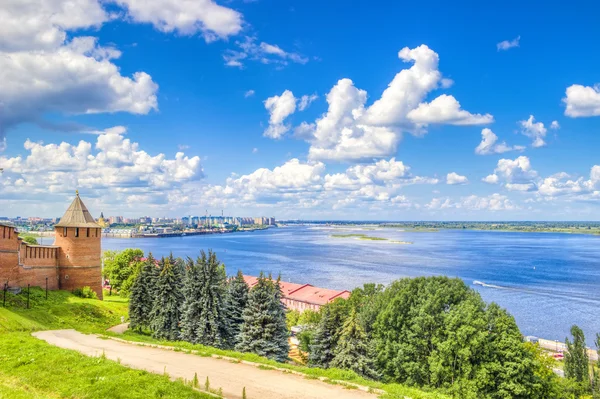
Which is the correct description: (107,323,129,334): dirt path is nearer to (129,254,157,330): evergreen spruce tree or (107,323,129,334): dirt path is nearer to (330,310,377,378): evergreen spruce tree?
(129,254,157,330): evergreen spruce tree

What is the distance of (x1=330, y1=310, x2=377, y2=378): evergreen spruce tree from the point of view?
838 inches

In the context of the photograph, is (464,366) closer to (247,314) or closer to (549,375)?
(549,375)

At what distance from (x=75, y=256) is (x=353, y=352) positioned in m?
25.5

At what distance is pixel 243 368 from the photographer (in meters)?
16.2

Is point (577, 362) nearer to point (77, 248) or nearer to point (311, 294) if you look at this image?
point (311, 294)

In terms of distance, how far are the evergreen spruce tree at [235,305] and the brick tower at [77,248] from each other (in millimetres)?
15738

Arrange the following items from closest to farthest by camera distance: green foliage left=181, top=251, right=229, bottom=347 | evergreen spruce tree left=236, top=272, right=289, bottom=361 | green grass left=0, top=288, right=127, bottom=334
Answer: green grass left=0, top=288, right=127, bottom=334
evergreen spruce tree left=236, top=272, right=289, bottom=361
green foliage left=181, top=251, right=229, bottom=347

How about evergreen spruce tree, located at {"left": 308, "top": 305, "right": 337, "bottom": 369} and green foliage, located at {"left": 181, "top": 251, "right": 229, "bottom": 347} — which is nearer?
evergreen spruce tree, located at {"left": 308, "top": 305, "right": 337, "bottom": 369}

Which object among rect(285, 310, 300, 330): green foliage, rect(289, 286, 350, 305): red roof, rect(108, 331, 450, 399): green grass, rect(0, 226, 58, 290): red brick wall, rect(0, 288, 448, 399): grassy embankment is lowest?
rect(285, 310, 300, 330): green foliage

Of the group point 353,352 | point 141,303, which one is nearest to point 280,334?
point 353,352

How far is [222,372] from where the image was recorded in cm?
1547

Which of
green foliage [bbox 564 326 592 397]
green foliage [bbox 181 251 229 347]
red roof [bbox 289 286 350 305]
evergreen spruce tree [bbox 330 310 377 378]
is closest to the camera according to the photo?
evergreen spruce tree [bbox 330 310 377 378]

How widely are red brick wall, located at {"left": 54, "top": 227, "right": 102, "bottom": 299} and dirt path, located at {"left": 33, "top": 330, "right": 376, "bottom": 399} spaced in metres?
17.1

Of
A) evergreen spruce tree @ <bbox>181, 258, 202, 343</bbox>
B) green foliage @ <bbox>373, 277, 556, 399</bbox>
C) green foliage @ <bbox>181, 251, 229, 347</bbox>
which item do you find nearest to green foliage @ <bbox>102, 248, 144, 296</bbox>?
evergreen spruce tree @ <bbox>181, 258, 202, 343</bbox>
